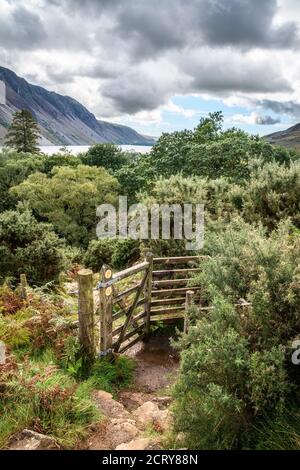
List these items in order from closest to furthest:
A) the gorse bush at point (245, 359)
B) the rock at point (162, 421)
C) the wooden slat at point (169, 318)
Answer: the gorse bush at point (245, 359), the rock at point (162, 421), the wooden slat at point (169, 318)

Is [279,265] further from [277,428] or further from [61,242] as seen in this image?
[61,242]

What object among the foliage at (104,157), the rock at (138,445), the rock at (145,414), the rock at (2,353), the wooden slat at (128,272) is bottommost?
the rock at (145,414)

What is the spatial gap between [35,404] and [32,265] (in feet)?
23.2

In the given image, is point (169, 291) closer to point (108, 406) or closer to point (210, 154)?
point (108, 406)

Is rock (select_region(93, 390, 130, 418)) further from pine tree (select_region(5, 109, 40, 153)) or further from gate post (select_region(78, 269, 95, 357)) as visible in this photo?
pine tree (select_region(5, 109, 40, 153))

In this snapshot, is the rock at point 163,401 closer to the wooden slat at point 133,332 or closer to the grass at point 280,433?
Result: the wooden slat at point 133,332

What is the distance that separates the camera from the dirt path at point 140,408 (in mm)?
4250

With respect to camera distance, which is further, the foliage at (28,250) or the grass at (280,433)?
the foliage at (28,250)

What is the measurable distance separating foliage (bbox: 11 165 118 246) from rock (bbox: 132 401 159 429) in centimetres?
2078

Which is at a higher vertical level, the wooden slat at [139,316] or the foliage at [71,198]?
the foliage at [71,198]

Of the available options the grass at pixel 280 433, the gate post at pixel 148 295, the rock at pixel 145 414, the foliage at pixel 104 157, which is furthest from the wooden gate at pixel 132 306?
the foliage at pixel 104 157

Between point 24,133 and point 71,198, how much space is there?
31347 mm

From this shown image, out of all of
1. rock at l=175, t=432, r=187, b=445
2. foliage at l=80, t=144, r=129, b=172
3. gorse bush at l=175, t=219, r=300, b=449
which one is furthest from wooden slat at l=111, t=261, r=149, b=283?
foliage at l=80, t=144, r=129, b=172

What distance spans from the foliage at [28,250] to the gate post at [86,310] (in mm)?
5072
